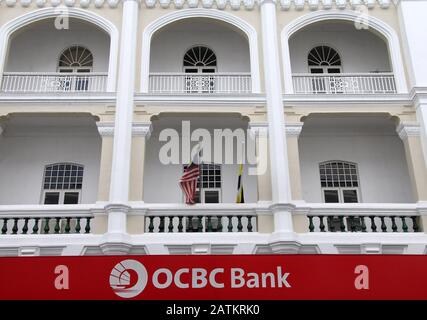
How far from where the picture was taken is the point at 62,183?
14695mm

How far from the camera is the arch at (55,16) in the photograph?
14012mm

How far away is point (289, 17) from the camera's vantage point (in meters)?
14.7

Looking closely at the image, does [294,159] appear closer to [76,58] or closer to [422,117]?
[422,117]

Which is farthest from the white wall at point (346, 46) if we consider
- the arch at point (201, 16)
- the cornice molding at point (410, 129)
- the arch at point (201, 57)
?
the cornice molding at point (410, 129)

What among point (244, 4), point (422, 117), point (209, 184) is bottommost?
point (209, 184)

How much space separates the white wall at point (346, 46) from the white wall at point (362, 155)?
198 centimetres

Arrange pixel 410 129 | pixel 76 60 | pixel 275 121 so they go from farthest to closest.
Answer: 1. pixel 76 60
2. pixel 410 129
3. pixel 275 121

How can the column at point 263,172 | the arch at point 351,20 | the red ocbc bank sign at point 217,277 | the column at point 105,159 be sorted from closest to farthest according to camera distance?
the red ocbc bank sign at point 217,277 → the column at point 263,172 → the column at point 105,159 → the arch at point 351,20

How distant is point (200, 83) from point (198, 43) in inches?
93.4

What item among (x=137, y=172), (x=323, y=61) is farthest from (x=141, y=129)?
(x=323, y=61)

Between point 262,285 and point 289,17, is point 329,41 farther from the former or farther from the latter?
point 262,285

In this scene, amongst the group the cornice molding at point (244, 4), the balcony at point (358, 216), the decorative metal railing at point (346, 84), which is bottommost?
A: the balcony at point (358, 216)

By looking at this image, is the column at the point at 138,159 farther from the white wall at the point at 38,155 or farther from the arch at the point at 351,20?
the arch at the point at 351,20

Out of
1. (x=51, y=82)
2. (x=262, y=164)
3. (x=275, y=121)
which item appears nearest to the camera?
(x=262, y=164)
